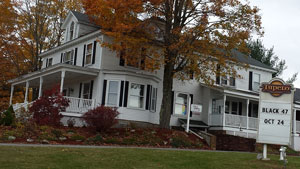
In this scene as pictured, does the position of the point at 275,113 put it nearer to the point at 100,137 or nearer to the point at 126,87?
the point at 100,137

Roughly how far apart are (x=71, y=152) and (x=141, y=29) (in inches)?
457

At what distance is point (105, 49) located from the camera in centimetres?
2470

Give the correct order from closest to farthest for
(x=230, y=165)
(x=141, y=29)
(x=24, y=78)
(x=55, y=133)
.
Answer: (x=230, y=165) → (x=55, y=133) → (x=141, y=29) → (x=24, y=78)

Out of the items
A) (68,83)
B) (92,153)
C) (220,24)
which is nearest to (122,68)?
(68,83)

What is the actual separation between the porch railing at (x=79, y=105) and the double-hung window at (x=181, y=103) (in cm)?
662

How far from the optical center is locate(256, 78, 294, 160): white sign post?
13188 millimetres

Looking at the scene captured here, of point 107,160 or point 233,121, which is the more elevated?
point 233,121

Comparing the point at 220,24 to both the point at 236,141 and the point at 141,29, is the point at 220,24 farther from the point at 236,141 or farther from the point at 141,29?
the point at 236,141

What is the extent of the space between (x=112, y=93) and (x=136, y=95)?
5.24 ft

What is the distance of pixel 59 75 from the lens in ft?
84.4

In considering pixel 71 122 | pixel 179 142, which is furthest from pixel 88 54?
pixel 179 142

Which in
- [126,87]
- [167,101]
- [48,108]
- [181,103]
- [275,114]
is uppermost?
[126,87]

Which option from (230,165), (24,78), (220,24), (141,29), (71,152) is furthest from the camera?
(24,78)

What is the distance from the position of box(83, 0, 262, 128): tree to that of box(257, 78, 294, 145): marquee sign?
801cm
